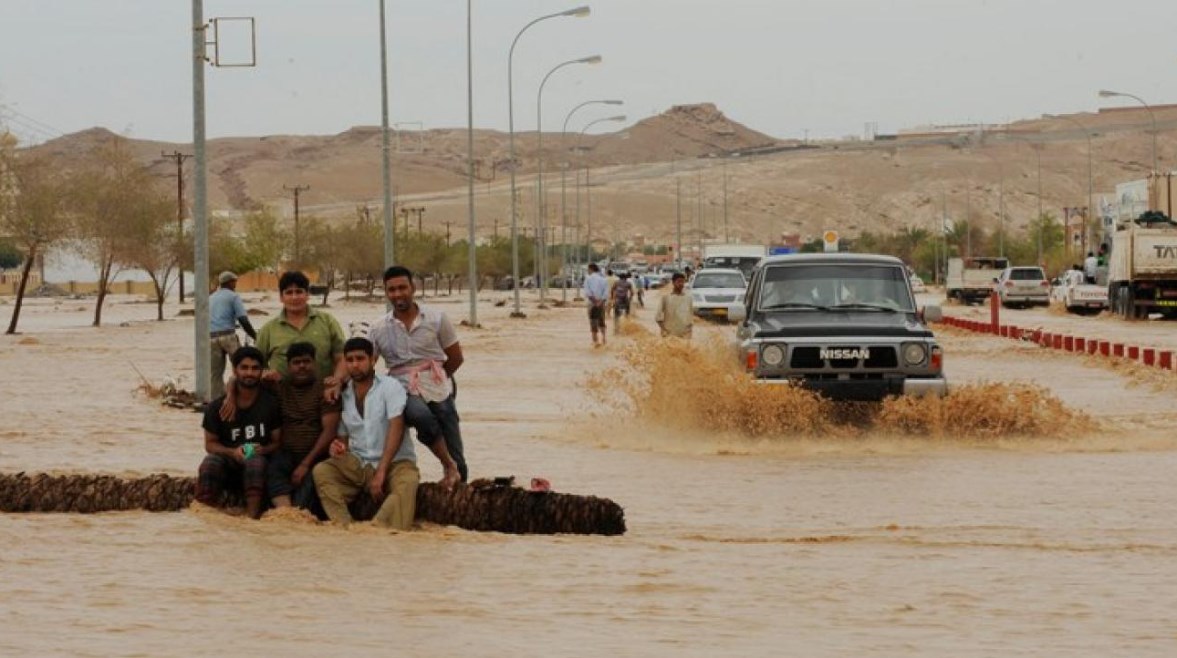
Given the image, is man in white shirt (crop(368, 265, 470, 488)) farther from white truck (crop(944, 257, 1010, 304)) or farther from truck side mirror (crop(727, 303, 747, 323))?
white truck (crop(944, 257, 1010, 304))

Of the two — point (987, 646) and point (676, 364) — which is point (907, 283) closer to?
point (676, 364)

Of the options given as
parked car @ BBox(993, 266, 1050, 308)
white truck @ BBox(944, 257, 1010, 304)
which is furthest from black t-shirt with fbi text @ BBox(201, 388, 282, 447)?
white truck @ BBox(944, 257, 1010, 304)

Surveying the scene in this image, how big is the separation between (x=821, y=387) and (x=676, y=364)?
6.78 ft

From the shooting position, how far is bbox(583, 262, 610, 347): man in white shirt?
1684 inches

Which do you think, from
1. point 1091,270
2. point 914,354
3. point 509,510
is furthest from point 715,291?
point 509,510

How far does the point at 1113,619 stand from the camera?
11.0 meters

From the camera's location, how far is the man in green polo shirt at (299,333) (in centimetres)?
1445

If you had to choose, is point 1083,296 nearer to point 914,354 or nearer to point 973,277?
point 973,277

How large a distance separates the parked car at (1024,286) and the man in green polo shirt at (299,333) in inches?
2679

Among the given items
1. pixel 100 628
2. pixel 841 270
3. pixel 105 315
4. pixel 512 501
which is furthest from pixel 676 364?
pixel 105 315

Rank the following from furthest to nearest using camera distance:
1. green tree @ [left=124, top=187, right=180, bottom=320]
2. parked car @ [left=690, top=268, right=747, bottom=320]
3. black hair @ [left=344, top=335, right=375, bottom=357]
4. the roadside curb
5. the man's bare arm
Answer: green tree @ [left=124, top=187, right=180, bottom=320]
parked car @ [left=690, top=268, right=747, bottom=320]
the roadside curb
the man's bare arm
black hair @ [left=344, top=335, right=375, bottom=357]

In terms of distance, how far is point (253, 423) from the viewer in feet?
46.3

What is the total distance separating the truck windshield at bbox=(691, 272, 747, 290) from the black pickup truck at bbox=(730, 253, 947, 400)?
115 ft

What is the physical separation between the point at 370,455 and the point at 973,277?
76.3 meters
